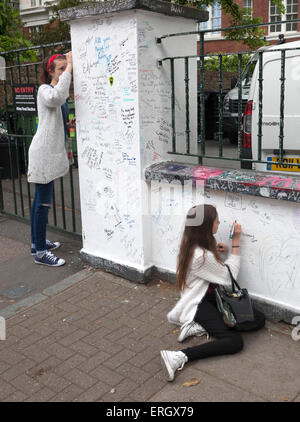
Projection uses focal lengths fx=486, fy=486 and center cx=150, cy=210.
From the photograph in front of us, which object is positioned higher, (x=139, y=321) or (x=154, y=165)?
(x=154, y=165)

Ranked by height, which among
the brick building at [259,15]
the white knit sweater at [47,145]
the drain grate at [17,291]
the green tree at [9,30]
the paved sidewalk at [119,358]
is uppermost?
the brick building at [259,15]

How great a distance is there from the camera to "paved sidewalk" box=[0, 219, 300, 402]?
2.99 meters

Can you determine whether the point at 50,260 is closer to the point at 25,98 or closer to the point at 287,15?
the point at 25,98

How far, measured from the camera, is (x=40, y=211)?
16.1 feet

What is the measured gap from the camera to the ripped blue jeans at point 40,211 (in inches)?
191

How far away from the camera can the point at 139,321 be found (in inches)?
151

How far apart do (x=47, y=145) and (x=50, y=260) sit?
119 cm

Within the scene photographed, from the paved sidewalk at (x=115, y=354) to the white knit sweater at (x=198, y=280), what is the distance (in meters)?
0.18

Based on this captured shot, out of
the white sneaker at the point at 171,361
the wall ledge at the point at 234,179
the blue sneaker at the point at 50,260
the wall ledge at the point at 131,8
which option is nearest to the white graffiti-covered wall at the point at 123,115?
the wall ledge at the point at 131,8

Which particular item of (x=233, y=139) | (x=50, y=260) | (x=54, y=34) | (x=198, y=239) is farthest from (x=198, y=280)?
(x=54, y=34)

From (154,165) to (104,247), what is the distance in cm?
99

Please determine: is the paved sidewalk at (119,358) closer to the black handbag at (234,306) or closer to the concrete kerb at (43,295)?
the concrete kerb at (43,295)

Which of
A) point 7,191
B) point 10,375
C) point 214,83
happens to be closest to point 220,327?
point 10,375
